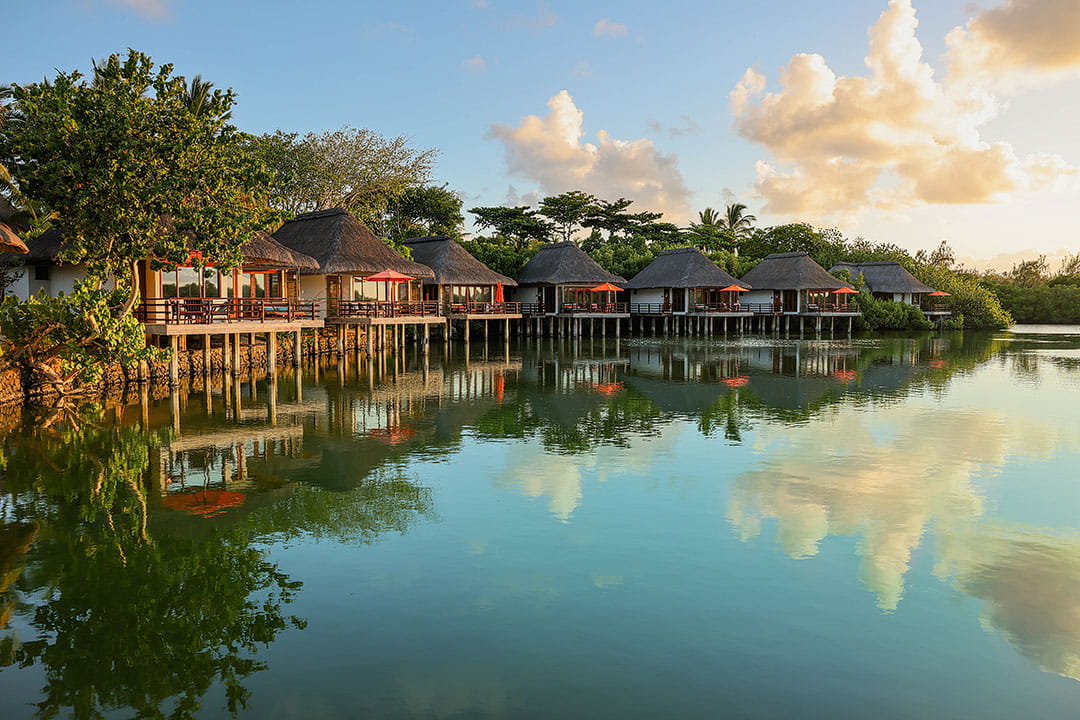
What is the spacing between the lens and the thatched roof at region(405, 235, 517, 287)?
113 ft

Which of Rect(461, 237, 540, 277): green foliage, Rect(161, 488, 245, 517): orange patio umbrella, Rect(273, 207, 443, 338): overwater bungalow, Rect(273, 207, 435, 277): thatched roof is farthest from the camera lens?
Rect(461, 237, 540, 277): green foliage

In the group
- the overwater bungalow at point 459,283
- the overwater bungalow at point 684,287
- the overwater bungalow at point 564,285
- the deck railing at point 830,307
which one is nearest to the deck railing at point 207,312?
the overwater bungalow at point 459,283

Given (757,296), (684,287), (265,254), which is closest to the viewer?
(265,254)

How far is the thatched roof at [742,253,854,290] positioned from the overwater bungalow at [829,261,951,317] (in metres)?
5.94

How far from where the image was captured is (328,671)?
5219 millimetres

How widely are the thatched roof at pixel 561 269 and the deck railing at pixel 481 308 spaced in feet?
17.5

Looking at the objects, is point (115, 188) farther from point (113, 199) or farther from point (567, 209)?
point (567, 209)

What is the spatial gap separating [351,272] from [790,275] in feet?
105

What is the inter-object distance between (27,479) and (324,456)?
3891 millimetres

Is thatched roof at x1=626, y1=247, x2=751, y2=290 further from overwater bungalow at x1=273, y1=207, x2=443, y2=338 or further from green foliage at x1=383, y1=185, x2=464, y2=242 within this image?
overwater bungalow at x1=273, y1=207, x2=443, y2=338

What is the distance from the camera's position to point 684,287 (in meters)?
44.6

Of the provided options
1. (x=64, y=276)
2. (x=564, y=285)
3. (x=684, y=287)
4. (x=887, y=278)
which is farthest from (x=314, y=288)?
(x=887, y=278)

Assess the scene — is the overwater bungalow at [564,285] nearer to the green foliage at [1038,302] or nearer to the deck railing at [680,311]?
the deck railing at [680,311]

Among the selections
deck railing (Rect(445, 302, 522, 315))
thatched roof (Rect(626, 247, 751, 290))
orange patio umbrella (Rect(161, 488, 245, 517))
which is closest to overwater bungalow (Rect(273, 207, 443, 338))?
deck railing (Rect(445, 302, 522, 315))
